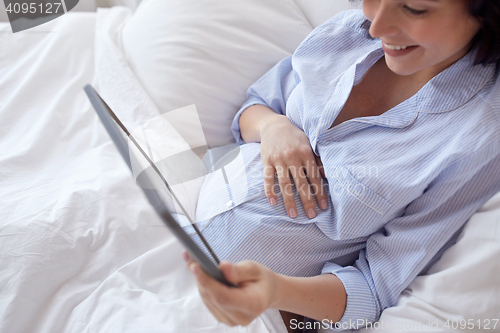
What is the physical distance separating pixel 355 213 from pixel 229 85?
0.58 m

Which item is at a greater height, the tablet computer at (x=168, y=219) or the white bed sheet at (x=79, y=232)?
the tablet computer at (x=168, y=219)

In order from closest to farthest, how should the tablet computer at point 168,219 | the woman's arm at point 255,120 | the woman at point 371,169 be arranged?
the tablet computer at point 168,219
the woman at point 371,169
the woman's arm at point 255,120

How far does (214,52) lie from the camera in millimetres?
1056

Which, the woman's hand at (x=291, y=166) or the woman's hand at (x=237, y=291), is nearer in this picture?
the woman's hand at (x=237, y=291)

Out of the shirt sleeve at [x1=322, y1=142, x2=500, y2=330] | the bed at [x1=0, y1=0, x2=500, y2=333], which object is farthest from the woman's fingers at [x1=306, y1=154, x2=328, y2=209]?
the bed at [x1=0, y1=0, x2=500, y2=333]

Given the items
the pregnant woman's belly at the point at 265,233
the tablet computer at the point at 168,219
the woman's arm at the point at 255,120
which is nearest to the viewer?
the tablet computer at the point at 168,219

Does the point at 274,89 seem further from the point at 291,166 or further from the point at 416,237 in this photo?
the point at 416,237

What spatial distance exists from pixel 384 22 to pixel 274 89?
423 mm

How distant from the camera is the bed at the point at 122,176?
58 cm

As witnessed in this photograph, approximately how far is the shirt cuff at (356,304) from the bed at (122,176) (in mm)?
23

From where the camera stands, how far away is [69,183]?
0.79m

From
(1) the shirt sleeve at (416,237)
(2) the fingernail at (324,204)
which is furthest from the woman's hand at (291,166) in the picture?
(1) the shirt sleeve at (416,237)

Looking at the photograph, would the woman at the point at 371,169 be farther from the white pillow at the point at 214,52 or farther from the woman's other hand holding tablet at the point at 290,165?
the white pillow at the point at 214,52

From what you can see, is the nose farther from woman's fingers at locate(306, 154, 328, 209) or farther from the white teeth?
woman's fingers at locate(306, 154, 328, 209)
